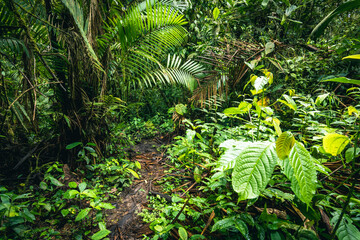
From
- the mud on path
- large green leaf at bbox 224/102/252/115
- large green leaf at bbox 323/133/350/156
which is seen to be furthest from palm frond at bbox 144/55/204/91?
large green leaf at bbox 323/133/350/156

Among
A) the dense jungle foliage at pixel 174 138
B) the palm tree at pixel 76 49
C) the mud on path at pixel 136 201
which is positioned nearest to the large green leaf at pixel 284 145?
the dense jungle foliage at pixel 174 138

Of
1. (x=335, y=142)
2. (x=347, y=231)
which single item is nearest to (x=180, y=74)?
(x=335, y=142)

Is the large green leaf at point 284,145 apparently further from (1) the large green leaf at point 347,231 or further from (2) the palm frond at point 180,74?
(2) the palm frond at point 180,74

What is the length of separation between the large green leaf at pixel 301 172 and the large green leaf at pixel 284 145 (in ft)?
0.06

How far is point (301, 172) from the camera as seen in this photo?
0.53m

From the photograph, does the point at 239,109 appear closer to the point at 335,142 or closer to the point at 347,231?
the point at 335,142

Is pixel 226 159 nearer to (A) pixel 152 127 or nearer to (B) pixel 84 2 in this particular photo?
(B) pixel 84 2

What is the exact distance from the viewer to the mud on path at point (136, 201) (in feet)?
4.17

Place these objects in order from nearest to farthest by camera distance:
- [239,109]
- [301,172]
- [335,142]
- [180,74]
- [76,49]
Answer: [301,172] → [335,142] → [239,109] → [76,49] → [180,74]

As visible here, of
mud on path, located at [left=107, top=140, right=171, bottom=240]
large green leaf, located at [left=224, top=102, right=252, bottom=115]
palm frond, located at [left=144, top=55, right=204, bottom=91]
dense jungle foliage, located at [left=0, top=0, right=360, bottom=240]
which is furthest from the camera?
palm frond, located at [left=144, top=55, right=204, bottom=91]

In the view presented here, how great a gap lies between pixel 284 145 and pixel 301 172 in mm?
96

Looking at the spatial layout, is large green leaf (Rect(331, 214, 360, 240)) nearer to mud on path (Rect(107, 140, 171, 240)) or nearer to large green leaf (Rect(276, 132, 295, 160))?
large green leaf (Rect(276, 132, 295, 160))

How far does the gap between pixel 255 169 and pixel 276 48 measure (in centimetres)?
189

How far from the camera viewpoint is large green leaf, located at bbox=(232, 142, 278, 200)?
0.55 meters
